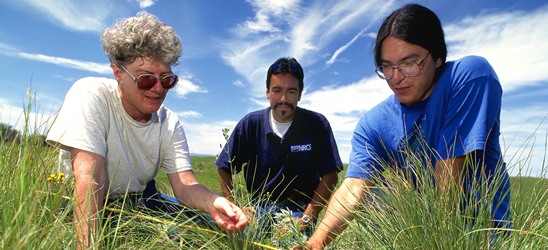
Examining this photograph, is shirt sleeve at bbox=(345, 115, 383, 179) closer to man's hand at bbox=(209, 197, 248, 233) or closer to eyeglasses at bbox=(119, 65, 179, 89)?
man's hand at bbox=(209, 197, 248, 233)

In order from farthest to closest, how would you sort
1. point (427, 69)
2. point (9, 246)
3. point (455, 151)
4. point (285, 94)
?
point (285, 94) < point (427, 69) < point (455, 151) < point (9, 246)

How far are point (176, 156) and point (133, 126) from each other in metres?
0.42

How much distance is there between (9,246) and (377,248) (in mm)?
1603

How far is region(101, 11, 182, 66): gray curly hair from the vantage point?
252cm

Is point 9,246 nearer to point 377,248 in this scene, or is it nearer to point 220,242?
point 220,242

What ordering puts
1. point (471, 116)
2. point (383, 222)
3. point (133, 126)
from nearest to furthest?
1. point (383, 222)
2. point (471, 116)
3. point (133, 126)

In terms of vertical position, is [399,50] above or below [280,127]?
above

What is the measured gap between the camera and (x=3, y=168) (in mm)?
1856

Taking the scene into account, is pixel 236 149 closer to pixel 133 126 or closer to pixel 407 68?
pixel 133 126

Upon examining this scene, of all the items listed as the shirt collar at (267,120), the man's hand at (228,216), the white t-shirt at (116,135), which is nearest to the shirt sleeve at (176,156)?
the white t-shirt at (116,135)

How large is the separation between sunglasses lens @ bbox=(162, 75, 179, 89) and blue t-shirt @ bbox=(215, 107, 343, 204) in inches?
52.9

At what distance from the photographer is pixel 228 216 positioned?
2.19 metres

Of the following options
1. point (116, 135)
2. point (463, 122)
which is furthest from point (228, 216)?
point (463, 122)

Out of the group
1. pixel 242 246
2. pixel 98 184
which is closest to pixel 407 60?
pixel 242 246
